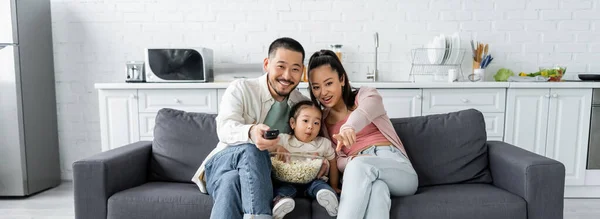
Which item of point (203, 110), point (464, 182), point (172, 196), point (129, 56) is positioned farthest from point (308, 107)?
point (129, 56)

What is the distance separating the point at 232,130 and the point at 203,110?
1311 millimetres

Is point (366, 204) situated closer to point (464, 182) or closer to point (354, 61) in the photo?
point (464, 182)

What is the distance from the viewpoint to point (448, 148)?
204cm

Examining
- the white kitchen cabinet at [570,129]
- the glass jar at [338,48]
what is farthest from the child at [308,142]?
the white kitchen cabinet at [570,129]

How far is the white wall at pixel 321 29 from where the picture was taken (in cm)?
332

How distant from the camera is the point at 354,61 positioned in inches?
134

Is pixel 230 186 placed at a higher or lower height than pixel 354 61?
lower

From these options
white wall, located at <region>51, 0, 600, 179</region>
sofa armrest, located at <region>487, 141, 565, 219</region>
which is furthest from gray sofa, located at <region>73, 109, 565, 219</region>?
white wall, located at <region>51, 0, 600, 179</region>

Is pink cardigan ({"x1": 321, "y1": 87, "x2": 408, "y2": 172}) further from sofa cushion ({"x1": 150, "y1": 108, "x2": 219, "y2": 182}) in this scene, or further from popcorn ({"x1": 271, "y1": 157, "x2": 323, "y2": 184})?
sofa cushion ({"x1": 150, "y1": 108, "x2": 219, "y2": 182})

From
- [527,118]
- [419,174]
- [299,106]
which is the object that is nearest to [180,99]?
[299,106]

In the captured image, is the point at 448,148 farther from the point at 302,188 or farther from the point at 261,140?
the point at 261,140

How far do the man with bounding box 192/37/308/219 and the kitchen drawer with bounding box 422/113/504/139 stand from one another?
1583 millimetres

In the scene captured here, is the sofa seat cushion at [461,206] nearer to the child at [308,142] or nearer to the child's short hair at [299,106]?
the child at [308,142]

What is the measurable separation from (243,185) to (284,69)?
535 mm
